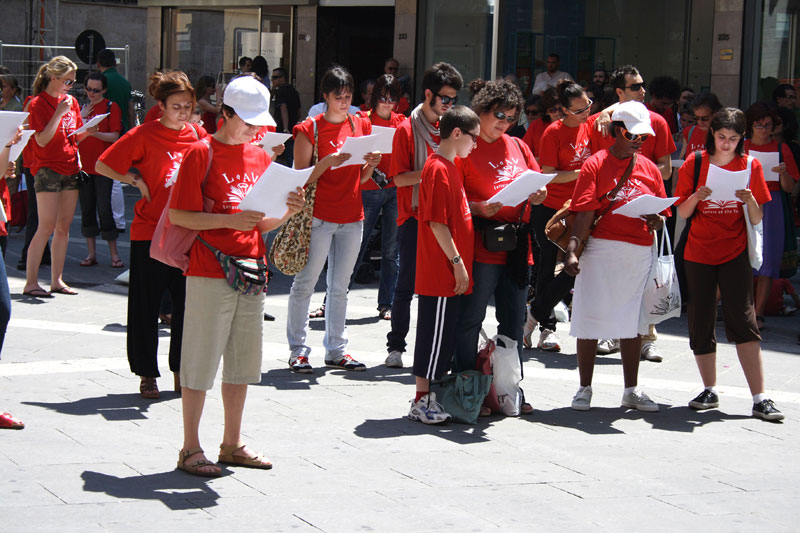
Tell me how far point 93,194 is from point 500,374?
21.1ft

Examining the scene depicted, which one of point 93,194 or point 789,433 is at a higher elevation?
point 93,194

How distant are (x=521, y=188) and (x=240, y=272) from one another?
1805 mm

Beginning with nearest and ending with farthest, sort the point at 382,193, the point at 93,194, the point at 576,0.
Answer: the point at 382,193 < the point at 93,194 < the point at 576,0

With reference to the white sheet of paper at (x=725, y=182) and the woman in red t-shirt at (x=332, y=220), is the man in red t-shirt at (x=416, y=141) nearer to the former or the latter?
the woman in red t-shirt at (x=332, y=220)

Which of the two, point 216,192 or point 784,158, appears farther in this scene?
point 784,158

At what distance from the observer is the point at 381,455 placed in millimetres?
5910

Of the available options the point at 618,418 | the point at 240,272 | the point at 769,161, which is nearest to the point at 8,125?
the point at 240,272

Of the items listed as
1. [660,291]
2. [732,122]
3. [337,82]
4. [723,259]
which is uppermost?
[337,82]

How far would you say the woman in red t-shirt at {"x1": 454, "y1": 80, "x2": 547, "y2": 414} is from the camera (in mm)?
6648

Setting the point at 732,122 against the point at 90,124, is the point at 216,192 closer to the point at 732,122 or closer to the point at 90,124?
the point at 732,122

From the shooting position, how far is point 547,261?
8750mm

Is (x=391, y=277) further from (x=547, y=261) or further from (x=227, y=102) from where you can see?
(x=227, y=102)

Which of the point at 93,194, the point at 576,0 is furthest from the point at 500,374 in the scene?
the point at 576,0

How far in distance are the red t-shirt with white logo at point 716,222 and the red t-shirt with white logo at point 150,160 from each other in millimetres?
3182
